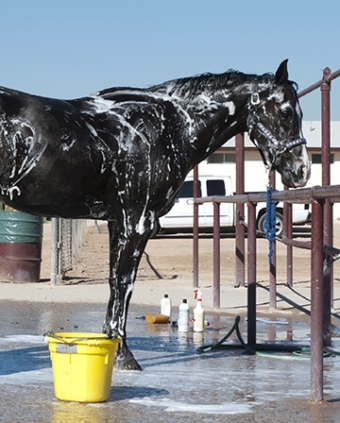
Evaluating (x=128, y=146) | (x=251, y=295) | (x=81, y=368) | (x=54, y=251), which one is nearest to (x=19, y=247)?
(x=54, y=251)

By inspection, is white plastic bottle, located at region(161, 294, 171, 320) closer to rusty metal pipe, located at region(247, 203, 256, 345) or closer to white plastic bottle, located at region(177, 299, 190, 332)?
white plastic bottle, located at region(177, 299, 190, 332)

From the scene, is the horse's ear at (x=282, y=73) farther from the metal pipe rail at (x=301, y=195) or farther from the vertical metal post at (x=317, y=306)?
the vertical metal post at (x=317, y=306)

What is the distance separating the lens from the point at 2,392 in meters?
5.93

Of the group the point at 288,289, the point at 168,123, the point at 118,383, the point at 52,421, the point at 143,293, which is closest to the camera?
the point at 52,421

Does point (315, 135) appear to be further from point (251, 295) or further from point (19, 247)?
point (251, 295)

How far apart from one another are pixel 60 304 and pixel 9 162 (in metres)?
5.40

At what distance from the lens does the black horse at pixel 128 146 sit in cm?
659

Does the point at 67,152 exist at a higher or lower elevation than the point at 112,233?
higher

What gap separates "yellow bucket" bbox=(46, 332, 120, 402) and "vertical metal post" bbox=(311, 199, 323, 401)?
51.8 inches

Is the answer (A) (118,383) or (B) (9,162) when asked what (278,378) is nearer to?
(A) (118,383)

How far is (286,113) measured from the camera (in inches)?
281

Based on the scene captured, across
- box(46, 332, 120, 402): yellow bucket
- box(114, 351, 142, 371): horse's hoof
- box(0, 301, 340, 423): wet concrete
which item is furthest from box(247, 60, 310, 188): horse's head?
box(46, 332, 120, 402): yellow bucket

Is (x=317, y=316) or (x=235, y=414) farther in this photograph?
(x=317, y=316)

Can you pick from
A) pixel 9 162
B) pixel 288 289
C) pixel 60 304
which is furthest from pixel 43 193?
pixel 288 289
